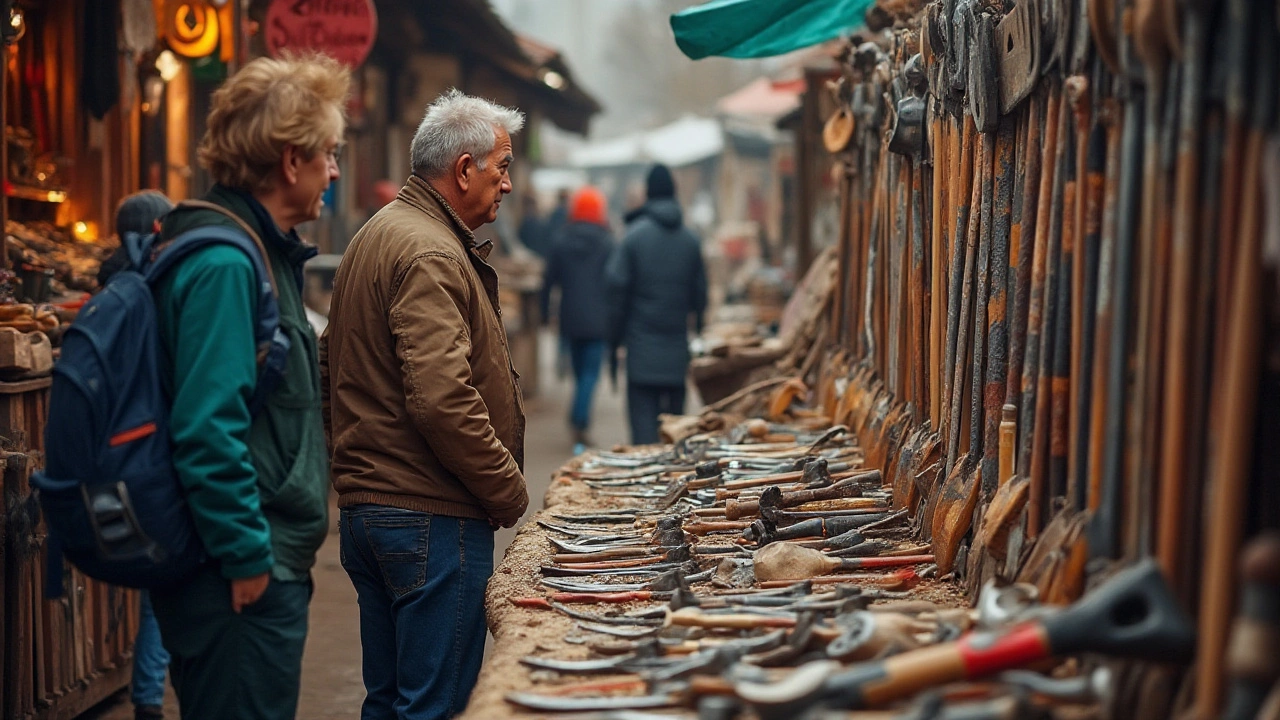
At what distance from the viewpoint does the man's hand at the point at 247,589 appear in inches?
113

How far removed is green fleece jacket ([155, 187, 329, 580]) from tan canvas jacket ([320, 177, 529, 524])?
2.08 feet

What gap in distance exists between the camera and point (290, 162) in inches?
116

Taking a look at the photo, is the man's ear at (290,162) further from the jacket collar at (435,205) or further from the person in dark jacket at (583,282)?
the person in dark jacket at (583,282)

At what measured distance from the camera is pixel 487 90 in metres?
17.7

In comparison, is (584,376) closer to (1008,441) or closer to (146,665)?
(146,665)

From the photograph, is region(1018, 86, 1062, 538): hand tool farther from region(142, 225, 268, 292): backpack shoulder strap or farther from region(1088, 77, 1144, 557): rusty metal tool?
region(142, 225, 268, 292): backpack shoulder strap

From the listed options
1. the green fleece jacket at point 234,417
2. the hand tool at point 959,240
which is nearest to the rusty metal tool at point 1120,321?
the hand tool at point 959,240

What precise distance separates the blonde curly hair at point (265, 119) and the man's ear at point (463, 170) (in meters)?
0.90

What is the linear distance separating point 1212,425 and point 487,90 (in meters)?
16.0

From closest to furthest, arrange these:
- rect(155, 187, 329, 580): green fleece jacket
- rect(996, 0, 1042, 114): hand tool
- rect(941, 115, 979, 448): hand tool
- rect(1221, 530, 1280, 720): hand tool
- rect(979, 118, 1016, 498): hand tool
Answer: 1. rect(1221, 530, 1280, 720): hand tool
2. rect(155, 187, 329, 580): green fleece jacket
3. rect(996, 0, 1042, 114): hand tool
4. rect(979, 118, 1016, 498): hand tool
5. rect(941, 115, 979, 448): hand tool

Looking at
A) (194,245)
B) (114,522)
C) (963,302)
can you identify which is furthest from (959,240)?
(114,522)

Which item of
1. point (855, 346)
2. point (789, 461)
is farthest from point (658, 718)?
point (855, 346)

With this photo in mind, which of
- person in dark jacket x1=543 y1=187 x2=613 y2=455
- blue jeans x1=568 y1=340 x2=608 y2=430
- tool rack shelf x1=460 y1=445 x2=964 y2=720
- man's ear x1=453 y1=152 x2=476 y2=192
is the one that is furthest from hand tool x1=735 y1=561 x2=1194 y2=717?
person in dark jacket x1=543 y1=187 x2=613 y2=455

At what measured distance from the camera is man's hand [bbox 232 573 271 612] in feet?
9.44
